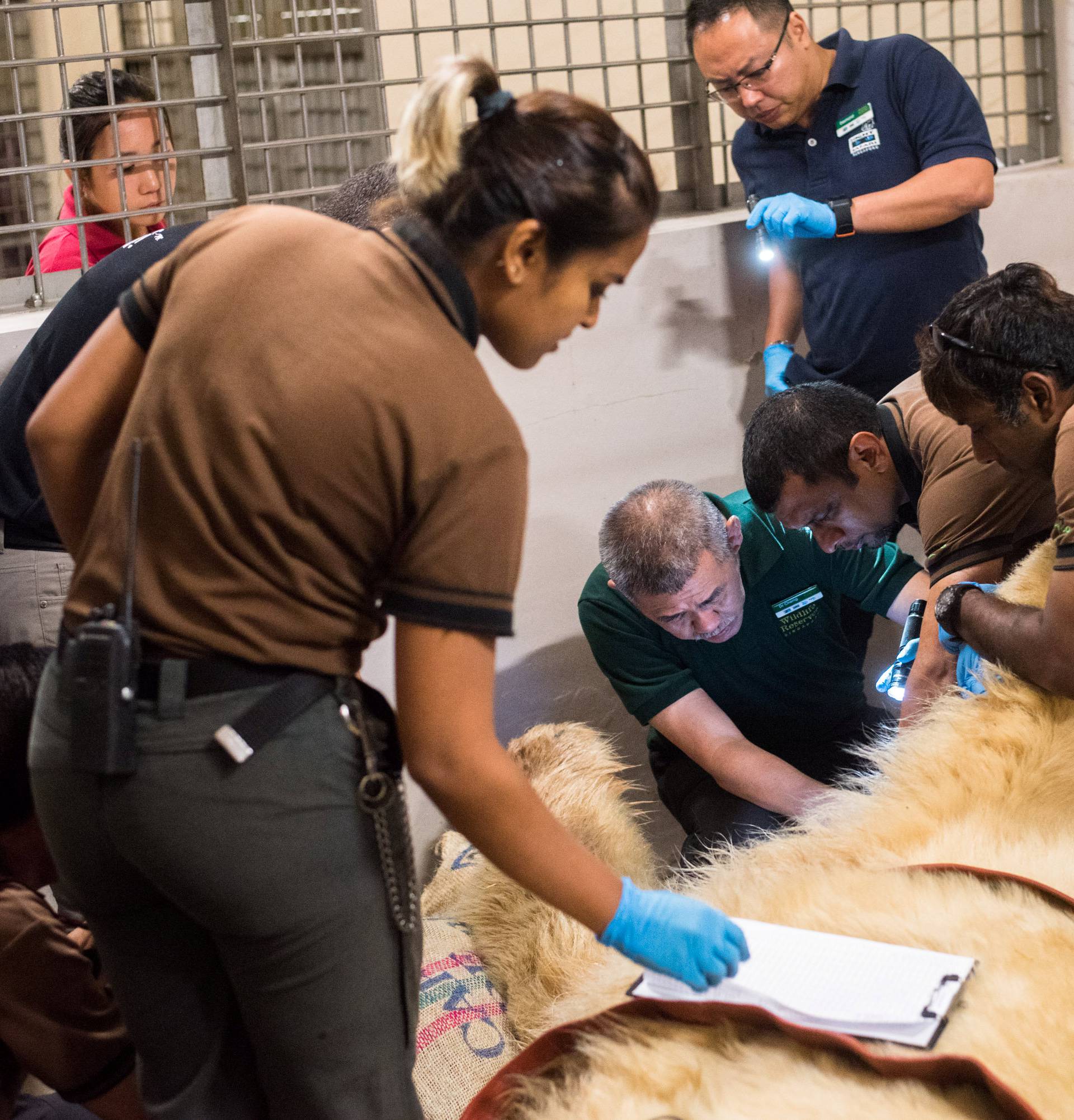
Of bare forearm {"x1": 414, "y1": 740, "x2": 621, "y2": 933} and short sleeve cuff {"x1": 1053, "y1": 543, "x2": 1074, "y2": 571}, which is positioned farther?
short sleeve cuff {"x1": 1053, "y1": 543, "x2": 1074, "y2": 571}

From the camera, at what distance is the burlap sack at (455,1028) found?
157 centimetres

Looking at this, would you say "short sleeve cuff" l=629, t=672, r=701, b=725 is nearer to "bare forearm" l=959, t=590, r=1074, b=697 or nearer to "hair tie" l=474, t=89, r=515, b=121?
"bare forearm" l=959, t=590, r=1074, b=697

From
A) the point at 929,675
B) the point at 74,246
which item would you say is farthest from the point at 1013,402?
the point at 74,246

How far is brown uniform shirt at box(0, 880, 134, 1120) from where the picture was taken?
1.20 metres

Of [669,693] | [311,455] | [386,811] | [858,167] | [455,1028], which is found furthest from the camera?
[858,167]

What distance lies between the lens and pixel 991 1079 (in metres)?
0.90

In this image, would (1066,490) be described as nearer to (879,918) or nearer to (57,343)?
(879,918)

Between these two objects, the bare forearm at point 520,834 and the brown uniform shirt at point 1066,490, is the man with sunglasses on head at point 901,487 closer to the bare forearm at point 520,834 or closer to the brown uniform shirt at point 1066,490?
the brown uniform shirt at point 1066,490

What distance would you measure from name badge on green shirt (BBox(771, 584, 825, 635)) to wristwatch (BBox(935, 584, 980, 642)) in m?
0.59

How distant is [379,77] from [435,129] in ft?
6.41

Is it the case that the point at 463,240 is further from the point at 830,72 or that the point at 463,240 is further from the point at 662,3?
the point at 662,3

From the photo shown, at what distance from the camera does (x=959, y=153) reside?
240cm

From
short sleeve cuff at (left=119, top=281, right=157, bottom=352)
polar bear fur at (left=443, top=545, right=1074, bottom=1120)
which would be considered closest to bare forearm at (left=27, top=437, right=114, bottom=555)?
short sleeve cuff at (left=119, top=281, right=157, bottom=352)

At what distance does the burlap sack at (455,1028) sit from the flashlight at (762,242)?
5.24 ft
